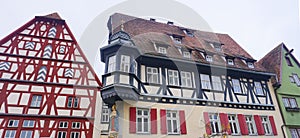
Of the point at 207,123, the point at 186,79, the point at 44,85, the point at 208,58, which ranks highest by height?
the point at 208,58

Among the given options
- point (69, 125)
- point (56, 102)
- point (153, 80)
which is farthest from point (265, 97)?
point (56, 102)

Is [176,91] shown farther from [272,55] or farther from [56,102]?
[272,55]

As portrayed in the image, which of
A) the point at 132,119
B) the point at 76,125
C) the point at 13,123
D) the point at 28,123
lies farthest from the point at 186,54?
the point at 13,123

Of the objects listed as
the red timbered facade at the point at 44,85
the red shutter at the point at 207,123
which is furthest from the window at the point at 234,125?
the red timbered facade at the point at 44,85

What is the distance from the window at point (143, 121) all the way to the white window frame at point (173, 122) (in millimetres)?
1068

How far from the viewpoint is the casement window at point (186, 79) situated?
11.7 m

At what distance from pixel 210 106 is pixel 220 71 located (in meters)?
2.63

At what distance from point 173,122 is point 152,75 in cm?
270

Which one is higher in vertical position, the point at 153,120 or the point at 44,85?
the point at 44,85

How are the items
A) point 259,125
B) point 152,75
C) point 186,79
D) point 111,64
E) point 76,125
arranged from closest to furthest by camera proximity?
1. point 111,64
2. point 152,75
3. point 186,79
4. point 259,125
5. point 76,125

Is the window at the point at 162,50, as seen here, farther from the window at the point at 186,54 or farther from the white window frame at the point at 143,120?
the white window frame at the point at 143,120

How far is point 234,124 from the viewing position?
11.8 metres

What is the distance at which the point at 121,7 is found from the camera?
1491 cm

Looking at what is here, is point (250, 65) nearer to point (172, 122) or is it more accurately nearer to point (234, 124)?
point (234, 124)
